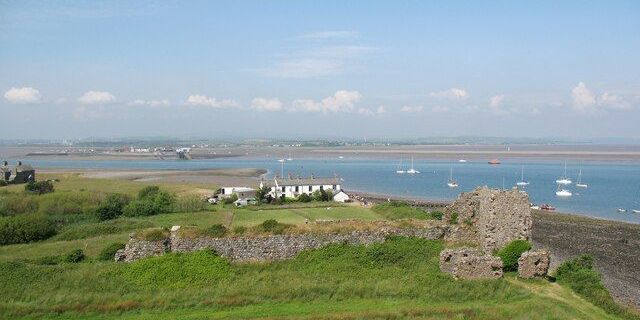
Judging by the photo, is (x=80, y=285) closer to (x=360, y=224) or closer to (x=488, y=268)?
(x=360, y=224)

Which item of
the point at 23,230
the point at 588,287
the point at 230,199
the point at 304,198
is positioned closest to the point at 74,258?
the point at 23,230

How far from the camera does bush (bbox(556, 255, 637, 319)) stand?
53.7ft

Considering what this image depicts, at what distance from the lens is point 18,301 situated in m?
16.8

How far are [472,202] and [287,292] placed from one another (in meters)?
8.18

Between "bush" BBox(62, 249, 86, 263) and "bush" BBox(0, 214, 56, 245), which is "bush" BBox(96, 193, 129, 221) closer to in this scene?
"bush" BBox(0, 214, 56, 245)

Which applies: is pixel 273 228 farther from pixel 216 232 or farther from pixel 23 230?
pixel 23 230

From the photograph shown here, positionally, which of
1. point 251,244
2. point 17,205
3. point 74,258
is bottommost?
point 17,205

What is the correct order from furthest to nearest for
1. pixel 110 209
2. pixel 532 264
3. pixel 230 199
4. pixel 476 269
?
pixel 230 199 < pixel 110 209 < pixel 532 264 < pixel 476 269

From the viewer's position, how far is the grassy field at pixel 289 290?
15266 millimetres

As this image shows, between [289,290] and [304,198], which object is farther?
[304,198]

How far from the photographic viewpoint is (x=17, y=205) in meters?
49.0

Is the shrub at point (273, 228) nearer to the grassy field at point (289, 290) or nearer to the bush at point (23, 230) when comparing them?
the grassy field at point (289, 290)

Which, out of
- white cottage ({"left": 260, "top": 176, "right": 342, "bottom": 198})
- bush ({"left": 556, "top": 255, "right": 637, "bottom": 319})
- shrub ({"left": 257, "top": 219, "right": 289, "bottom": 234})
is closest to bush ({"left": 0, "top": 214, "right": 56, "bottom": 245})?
shrub ({"left": 257, "top": 219, "right": 289, "bottom": 234})

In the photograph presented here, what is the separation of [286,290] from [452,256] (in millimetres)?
5166
